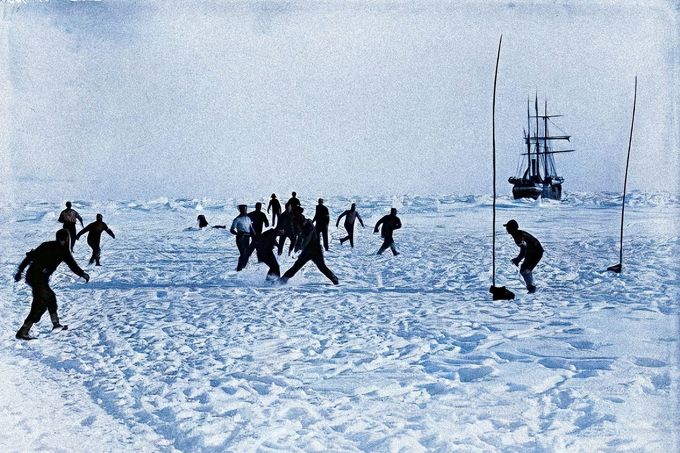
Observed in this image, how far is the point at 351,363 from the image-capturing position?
5.95m

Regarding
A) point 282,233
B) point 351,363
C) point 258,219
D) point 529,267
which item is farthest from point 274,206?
point 351,363

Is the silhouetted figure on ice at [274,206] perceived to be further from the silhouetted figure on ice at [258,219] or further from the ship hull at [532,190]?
the ship hull at [532,190]

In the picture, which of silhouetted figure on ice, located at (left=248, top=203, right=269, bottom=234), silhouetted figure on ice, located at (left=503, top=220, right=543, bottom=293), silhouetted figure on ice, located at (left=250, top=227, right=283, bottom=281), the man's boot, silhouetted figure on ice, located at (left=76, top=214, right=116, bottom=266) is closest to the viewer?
the man's boot

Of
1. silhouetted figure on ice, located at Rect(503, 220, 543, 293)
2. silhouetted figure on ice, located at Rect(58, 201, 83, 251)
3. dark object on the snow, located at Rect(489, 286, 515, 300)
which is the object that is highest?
silhouetted figure on ice, located at Rect(58, 201, 83, 251)

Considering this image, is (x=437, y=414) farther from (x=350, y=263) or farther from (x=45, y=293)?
(x=350, y=263)

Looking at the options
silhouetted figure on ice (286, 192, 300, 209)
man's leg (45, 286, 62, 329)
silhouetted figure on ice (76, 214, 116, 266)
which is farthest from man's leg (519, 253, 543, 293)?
silhouetted figure on ice (76, 214, 116, 266)

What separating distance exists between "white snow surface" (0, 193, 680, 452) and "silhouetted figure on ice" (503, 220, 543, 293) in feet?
1.23

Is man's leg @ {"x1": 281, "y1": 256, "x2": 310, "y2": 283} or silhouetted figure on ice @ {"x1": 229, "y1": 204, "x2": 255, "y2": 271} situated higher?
silhouetted figure on ice @ {"x1": 229, "y1": 204, "x2": 255, "y2": 271}

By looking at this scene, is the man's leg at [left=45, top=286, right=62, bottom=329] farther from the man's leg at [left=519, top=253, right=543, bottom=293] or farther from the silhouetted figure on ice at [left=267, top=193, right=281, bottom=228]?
the silhouetted figure on ice at [left=267, top=193, right=281, bottom=228]

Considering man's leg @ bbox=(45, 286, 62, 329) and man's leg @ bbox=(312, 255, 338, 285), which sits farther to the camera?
man's leg @ bbox=(312, 255, 338, 285)

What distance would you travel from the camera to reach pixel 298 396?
5.12 m

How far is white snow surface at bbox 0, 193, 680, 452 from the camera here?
14.4ft

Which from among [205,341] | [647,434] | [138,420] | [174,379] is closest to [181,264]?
[205,341]

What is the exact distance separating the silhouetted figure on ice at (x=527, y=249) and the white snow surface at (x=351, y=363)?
0.37 meters
